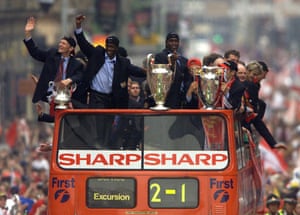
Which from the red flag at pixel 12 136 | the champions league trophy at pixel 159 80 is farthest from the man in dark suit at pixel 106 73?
the red flag at pixel 12 136

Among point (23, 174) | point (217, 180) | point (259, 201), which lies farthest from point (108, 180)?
point (23, 174)

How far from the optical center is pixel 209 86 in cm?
1681

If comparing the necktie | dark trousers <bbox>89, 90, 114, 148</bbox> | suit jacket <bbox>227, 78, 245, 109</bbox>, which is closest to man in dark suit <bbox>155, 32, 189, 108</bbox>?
suit jacket <bbox>227, 78, 245, 109</bbox>

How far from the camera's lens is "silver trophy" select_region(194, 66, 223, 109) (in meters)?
16.8

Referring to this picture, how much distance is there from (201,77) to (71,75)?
181cm

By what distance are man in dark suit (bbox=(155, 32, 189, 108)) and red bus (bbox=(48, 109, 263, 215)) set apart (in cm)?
84

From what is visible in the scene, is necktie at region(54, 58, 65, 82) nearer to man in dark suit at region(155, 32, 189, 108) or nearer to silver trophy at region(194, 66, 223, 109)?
man in dark suit at region(155, 32, 189, 108)

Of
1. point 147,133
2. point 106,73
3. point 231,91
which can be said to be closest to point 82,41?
point 106,73

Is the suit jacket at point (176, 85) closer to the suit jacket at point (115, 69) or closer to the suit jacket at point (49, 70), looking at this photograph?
the suit jacket at point (115, 69)

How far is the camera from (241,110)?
17.6 metres

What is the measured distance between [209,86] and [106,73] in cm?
148

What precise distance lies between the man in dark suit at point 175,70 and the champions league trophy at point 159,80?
0.77 meters

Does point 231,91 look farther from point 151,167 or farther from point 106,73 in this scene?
point 106,73

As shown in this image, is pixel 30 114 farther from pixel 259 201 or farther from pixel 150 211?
pixel 150 211
